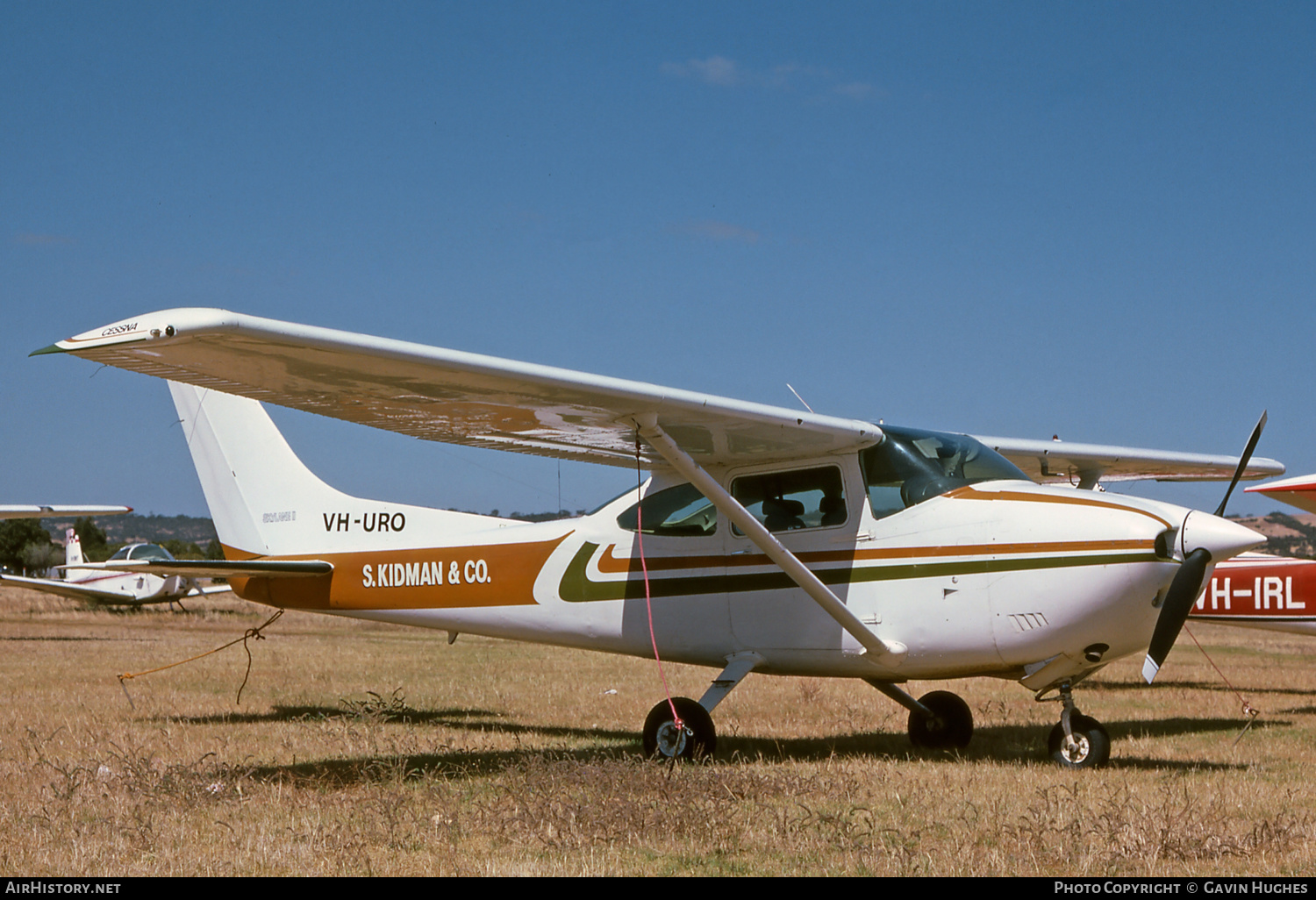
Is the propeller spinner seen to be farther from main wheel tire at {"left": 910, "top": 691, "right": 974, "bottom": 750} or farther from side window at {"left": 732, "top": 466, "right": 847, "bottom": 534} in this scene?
main wheel tire at {"left": 910, "top": 691, "right": 974, "bottom": 750}

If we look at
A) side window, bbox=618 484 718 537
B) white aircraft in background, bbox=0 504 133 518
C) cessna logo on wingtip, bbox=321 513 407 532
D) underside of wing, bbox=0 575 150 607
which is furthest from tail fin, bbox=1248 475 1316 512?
underside of wing, bbox=0 575 150 607

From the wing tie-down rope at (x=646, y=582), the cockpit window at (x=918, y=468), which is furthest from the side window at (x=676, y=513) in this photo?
the cockpit window at (x=918, y=468)

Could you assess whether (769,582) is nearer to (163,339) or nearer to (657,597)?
(657,597)

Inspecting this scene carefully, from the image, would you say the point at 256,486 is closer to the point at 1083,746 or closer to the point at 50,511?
the point at 1083,746

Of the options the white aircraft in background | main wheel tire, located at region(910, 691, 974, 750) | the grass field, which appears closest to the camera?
the grass field

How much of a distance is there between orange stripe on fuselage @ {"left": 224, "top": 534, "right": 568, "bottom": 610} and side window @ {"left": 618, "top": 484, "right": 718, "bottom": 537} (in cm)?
92

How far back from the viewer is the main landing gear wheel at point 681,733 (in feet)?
28.4

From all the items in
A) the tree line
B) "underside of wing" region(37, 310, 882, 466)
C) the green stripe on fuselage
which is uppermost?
"underside of wing" region(37, 310, 882, 466)

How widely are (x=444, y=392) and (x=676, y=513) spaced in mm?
2678

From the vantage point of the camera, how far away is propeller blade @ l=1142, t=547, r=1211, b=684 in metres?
7.39

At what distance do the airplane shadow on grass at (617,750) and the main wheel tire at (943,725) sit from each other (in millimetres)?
145

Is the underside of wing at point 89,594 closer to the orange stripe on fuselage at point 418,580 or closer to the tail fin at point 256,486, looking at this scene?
the tail fin at point 256,486
